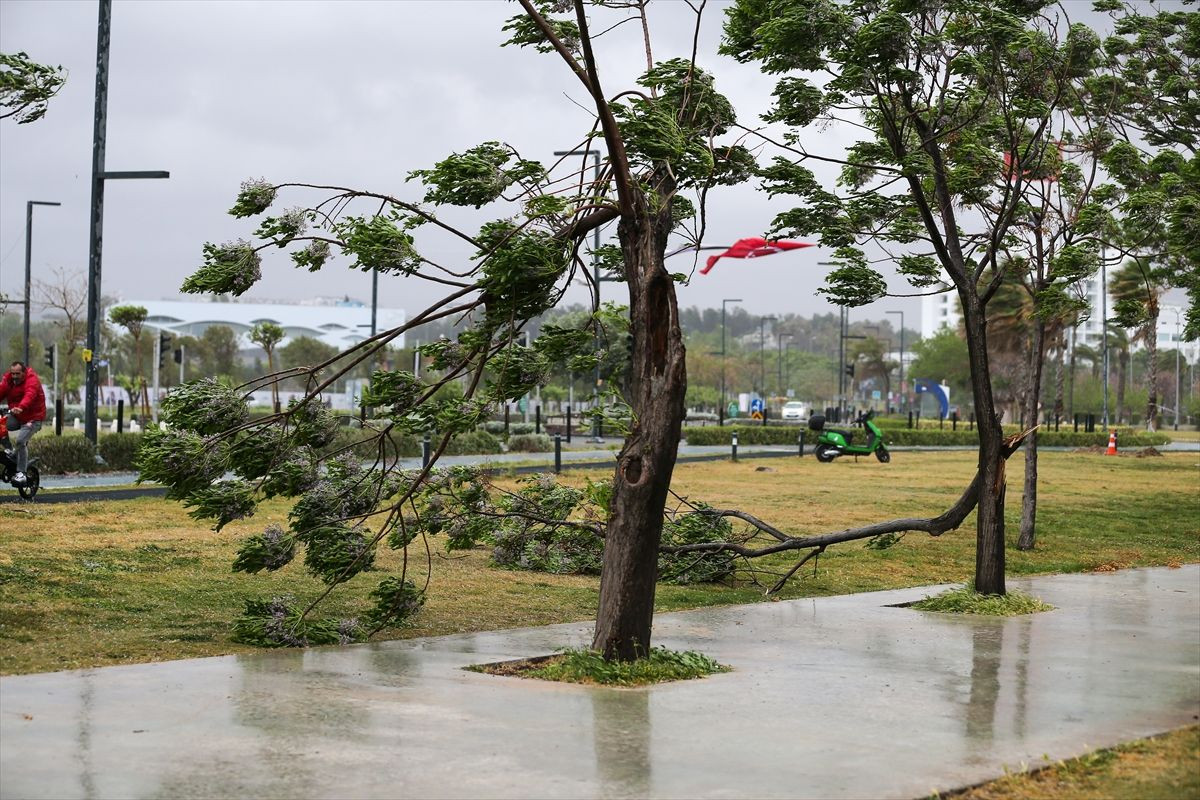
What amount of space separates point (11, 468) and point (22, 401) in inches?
36.9

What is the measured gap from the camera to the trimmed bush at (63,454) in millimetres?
26359

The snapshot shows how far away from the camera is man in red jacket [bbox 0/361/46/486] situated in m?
19.7

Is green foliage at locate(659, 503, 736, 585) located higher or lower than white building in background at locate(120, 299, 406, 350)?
lower

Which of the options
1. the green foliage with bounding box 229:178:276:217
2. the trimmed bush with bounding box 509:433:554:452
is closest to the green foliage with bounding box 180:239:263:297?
the green foliage with bounding box 229:178:276:217

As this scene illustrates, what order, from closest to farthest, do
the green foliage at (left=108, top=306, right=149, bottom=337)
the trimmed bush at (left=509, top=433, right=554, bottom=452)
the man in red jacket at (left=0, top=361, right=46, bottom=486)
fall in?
the man in red jacket at (left=0, top=361, right=46, bottom=486)
the trimmed bush at (left=509, top=433, right=554, bottom=452)
the green foliage at (left=108, top=306, right=149, bottom=337)

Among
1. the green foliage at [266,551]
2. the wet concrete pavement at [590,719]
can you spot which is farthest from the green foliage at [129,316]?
the wet concrete pavement at [590,719]

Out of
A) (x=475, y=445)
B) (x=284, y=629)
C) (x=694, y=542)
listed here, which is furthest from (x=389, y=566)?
(x=475, y=445)

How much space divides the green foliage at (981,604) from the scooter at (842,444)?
2733 centimetres

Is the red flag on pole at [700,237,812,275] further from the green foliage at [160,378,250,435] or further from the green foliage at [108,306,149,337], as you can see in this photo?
the green foliage at [108,306,149,337]

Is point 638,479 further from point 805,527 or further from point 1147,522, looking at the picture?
point 1147,522

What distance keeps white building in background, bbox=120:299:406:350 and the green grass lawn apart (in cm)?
14510

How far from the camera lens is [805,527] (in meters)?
20.8

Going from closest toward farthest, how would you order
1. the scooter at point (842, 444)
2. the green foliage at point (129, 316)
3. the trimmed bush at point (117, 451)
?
the trimmed bush at point (117, 451)
the scooter at point (842, 444)
the green foliage at point (129, 316)

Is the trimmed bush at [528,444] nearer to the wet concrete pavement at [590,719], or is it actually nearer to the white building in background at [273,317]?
the wet concrete pavement at [590,719]
